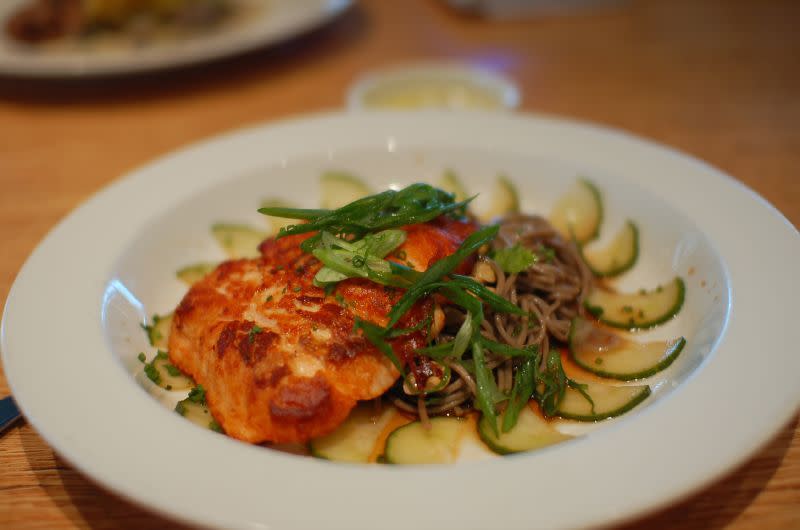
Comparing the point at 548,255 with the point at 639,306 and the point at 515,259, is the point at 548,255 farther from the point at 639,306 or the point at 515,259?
the point at 639,306

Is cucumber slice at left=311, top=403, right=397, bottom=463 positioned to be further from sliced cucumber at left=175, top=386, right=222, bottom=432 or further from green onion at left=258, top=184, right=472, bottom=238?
green onion at left=258, top=184, right=472, bottom=238

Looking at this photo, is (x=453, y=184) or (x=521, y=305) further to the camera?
(x=453, y=184)

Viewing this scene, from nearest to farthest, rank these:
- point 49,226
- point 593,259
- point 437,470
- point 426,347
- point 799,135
→ 1. point 437,470
2. point 426,347
3. point 593,259
4. point 49,226
5. point 799,135

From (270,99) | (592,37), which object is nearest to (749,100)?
(592,37)

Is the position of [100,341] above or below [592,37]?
below

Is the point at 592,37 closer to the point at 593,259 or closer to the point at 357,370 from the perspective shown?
the point at 593,259

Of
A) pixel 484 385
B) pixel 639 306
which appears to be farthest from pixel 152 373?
pixel 639 306
